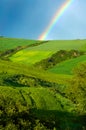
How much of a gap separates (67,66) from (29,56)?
105 ft

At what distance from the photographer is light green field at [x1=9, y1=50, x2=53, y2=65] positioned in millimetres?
164750

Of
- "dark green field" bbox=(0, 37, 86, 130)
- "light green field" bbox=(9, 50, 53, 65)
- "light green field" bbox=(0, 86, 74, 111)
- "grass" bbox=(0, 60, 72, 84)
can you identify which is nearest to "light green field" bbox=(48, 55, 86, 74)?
"light green field" bbox=(9, 50, 53, 65)

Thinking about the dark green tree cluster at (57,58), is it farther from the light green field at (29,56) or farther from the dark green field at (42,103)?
the dark green field at (42,103)

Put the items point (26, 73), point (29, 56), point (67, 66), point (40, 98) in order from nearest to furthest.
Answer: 1. point (40, 98)
2. point (26, 73)
3. point (67, 66)
4. point (29, 56)

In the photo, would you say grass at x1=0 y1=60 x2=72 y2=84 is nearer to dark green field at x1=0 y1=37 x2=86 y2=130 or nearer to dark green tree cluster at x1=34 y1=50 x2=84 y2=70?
dark green field at x1=0 y1=37 x2=86 y2=130

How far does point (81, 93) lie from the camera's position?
7731 centimetres

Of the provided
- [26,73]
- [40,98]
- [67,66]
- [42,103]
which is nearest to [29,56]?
[67,66]

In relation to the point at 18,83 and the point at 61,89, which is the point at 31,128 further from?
the point at 61,89

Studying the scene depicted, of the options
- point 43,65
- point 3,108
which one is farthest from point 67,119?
point 43,65

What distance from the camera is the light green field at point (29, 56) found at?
165 metres

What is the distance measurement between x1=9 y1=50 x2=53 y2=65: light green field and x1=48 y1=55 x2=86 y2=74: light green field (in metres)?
13.5

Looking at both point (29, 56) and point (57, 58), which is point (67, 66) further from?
point (29, 56)

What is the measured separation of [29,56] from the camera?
174000 mm

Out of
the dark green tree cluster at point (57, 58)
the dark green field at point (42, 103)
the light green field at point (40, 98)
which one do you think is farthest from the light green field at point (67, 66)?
the light green field at point (40, 98)
